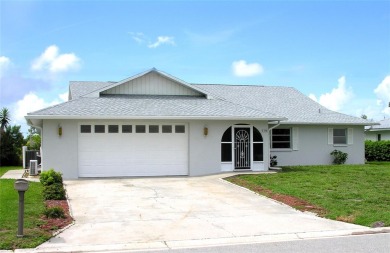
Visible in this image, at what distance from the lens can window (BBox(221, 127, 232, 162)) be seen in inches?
778

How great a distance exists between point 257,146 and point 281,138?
4.85 m

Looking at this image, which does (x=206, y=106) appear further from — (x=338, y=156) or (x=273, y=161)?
(x=338, y=156)

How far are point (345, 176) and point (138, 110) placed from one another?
8.87m

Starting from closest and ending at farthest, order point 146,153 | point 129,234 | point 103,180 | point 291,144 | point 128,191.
Result: 1. point 129,234
2. point 128,191
3. point 103,180
4. point 146,153
5. point 291,144

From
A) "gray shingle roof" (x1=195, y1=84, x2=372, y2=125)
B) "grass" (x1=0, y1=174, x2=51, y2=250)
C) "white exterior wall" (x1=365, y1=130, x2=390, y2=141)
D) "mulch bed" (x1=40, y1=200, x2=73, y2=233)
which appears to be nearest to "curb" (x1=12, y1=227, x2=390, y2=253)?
"grass" (x1=0, y1=174, x2=51, y2=250)

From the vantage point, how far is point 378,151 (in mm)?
31188

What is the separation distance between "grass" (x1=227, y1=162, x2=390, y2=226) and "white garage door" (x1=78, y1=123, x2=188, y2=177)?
2.98 metres

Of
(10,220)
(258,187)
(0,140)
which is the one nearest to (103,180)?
(258,187)

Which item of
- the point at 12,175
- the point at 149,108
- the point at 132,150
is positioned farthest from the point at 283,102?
the point at 12,175

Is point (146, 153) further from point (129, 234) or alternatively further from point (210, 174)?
point (129, 234)

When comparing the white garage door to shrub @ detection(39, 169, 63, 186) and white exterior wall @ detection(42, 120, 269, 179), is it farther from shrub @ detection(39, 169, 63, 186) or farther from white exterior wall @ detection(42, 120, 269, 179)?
shrub @ detection(39, 169, 63, 186)

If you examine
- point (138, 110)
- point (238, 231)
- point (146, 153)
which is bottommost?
point (238, 231)

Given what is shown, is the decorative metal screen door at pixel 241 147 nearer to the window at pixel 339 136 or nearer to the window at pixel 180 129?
the window at pixel 180 129

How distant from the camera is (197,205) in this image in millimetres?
12359
